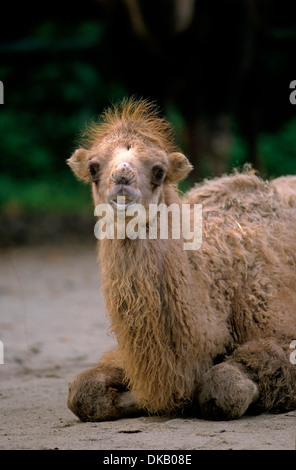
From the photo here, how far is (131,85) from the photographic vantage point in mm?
10672

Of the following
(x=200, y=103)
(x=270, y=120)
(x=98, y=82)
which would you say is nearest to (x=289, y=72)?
(x=270, y=120)

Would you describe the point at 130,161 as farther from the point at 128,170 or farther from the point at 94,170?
the point at 94,170

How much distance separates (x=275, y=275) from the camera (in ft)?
16.3

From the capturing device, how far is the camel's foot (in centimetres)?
457

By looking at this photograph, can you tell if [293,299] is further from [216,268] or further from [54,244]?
[54,244]

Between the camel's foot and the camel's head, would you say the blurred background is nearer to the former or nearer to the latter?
the camel's head

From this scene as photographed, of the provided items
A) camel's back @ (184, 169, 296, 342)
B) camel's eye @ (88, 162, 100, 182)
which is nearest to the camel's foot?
camel's back @ (184, 169, 296, 342)

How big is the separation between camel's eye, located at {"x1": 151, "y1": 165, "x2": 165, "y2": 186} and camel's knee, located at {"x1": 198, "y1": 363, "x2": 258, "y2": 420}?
98 centimetres

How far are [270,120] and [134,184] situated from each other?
35.8 ft

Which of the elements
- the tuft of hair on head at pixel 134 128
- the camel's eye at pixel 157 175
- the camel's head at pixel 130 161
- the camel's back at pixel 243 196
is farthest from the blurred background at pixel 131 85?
the camel's eye at pixel 157 175

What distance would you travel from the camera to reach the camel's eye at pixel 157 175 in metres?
4.50

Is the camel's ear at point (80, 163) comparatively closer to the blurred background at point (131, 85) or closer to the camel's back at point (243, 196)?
the camel's back at point (243, 196)

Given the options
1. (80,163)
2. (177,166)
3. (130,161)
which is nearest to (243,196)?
(177,166)

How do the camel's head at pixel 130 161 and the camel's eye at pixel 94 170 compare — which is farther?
the camel's eye at pixel 94 170
